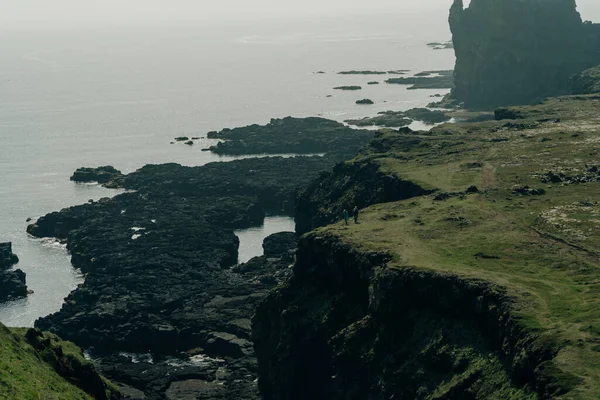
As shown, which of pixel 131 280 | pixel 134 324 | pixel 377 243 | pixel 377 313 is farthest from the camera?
pixel 131 280

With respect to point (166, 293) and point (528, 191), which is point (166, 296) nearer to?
point (166, 293)

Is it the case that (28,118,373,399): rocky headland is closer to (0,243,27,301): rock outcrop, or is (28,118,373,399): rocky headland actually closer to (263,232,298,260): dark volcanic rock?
(263,232,298,260): dark volcanic rock

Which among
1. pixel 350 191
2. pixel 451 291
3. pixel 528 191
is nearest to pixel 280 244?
pixel 350 191

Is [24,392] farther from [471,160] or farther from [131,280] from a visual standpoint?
[471,160]

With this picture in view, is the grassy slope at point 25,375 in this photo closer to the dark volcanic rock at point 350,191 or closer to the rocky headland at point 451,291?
the rocky headland at point 451,291

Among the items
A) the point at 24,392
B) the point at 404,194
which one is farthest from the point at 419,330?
the point at 404,194

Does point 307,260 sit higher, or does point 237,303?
point 307,260

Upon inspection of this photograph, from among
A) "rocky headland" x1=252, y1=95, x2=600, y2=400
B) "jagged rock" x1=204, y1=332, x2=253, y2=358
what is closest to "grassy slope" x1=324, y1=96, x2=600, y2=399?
"rocky headland" x1=252, y1=95, x2=600, y2=400

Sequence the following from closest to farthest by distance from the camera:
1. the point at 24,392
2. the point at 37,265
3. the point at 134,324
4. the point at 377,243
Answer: the point at 24,392 → the point at 377,243 → the point at 134,324 → the point at 37,265
